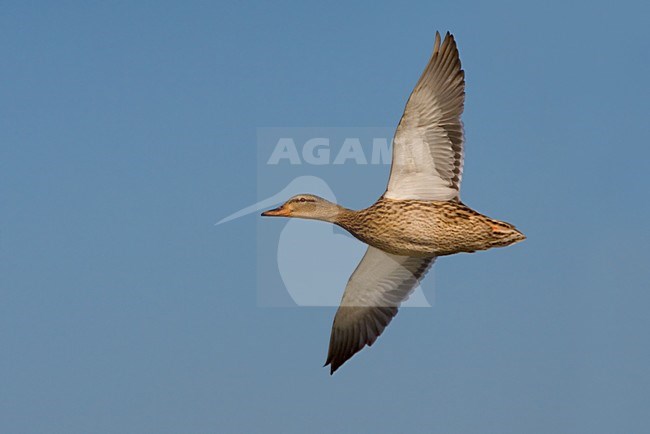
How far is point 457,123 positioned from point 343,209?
2376mm

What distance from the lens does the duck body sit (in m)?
16.4

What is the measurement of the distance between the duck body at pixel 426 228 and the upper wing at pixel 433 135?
255 mm

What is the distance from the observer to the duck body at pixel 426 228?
16.4 meters

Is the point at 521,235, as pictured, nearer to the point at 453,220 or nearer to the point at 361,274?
the point at 453,220

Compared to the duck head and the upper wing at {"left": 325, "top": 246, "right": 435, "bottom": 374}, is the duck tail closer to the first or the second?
the duck head

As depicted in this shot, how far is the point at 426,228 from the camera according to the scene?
54.7 feet

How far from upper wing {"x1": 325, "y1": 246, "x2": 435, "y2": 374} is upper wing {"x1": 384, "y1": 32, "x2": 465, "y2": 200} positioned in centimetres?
257

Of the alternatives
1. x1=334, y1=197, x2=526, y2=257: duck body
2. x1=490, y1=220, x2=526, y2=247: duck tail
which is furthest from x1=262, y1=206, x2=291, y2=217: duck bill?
x1=490, y1=220, x2=526, y2=247: duck tail

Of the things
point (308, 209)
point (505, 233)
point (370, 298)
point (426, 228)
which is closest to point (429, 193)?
point (426, 228)

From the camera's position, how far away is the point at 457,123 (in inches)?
658

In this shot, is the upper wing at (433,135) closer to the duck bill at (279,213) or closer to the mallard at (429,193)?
the mallard at (429,193)

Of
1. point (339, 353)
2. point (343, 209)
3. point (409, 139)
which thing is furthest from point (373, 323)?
point (409, 139)

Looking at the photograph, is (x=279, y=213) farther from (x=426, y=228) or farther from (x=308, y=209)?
(x=426, y=228)

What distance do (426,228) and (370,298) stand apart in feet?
11.9
